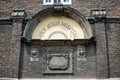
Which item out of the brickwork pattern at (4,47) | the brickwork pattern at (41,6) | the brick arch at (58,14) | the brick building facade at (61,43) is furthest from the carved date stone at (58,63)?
the brickwork pattern at (41,6)

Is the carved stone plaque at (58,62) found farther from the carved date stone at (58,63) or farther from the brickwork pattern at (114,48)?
the brickwork pattern at (114,48)

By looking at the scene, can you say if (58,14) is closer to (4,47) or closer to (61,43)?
(61,43)

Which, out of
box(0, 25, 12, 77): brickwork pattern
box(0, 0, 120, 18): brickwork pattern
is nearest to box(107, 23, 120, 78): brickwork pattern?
box(0, 0, 120, 18): brickwork pattern

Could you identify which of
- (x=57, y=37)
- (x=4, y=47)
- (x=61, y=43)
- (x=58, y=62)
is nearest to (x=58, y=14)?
(x=57, y=37)

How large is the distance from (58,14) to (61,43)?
4.28 ft

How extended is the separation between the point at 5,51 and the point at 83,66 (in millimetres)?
3068

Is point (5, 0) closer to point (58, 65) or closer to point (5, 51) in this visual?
point (5, 51)

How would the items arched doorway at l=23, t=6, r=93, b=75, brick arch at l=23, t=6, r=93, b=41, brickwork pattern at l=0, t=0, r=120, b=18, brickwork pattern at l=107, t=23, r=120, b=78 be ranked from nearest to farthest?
brickwork pattern at l=107, t=23, r=120, b=78
arched doorway at l=23, t=6, r=93, b=75
brick arch at l=23, t=6, r=93, b=41
brickwork pattern at l=0, t=0, r=120, b=18

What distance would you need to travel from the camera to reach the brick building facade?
10.8m

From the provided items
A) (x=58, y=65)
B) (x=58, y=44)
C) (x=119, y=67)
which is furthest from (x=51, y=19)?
(x=119, y=67)

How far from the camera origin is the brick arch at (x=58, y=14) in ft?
37.3

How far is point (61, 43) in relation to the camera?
11289 millimetres

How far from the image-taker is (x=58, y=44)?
445 inches

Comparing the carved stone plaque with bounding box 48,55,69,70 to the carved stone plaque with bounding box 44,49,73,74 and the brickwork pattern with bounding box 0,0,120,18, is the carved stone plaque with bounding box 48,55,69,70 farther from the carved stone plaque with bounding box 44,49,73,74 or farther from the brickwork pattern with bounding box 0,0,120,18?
the brickwork pattern with bounding box 0,0,120,18
